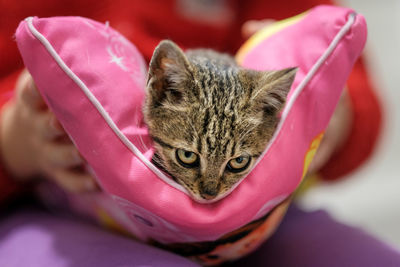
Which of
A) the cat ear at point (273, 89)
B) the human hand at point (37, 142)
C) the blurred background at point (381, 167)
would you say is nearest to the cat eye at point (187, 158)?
the cat ear at point (273, 89)

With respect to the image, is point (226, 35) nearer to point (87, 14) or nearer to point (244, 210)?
point (87, 14)

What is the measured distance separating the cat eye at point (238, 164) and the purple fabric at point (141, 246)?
157 mm

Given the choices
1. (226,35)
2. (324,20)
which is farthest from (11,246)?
(226,35)

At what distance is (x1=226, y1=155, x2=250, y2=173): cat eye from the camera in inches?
20.7

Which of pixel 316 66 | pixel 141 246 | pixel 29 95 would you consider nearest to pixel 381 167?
pixel 316 66

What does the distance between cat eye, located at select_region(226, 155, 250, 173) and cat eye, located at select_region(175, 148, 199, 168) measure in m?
0.05

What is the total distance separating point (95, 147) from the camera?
0.51 m

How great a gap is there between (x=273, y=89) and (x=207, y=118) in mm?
104

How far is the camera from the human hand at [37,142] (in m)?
0.69

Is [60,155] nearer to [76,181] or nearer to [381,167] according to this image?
[76,181]

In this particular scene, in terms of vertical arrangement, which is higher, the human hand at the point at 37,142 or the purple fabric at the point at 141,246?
the human hand at the point at 37,142

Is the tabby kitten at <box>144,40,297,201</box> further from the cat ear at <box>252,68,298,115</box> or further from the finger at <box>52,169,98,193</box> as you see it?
the finger at <box>52,169,98,193</box>

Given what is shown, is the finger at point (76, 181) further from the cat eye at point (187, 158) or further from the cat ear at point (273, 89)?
the cat ear at point (273, 89)

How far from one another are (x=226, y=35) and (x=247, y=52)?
17.3 inches
